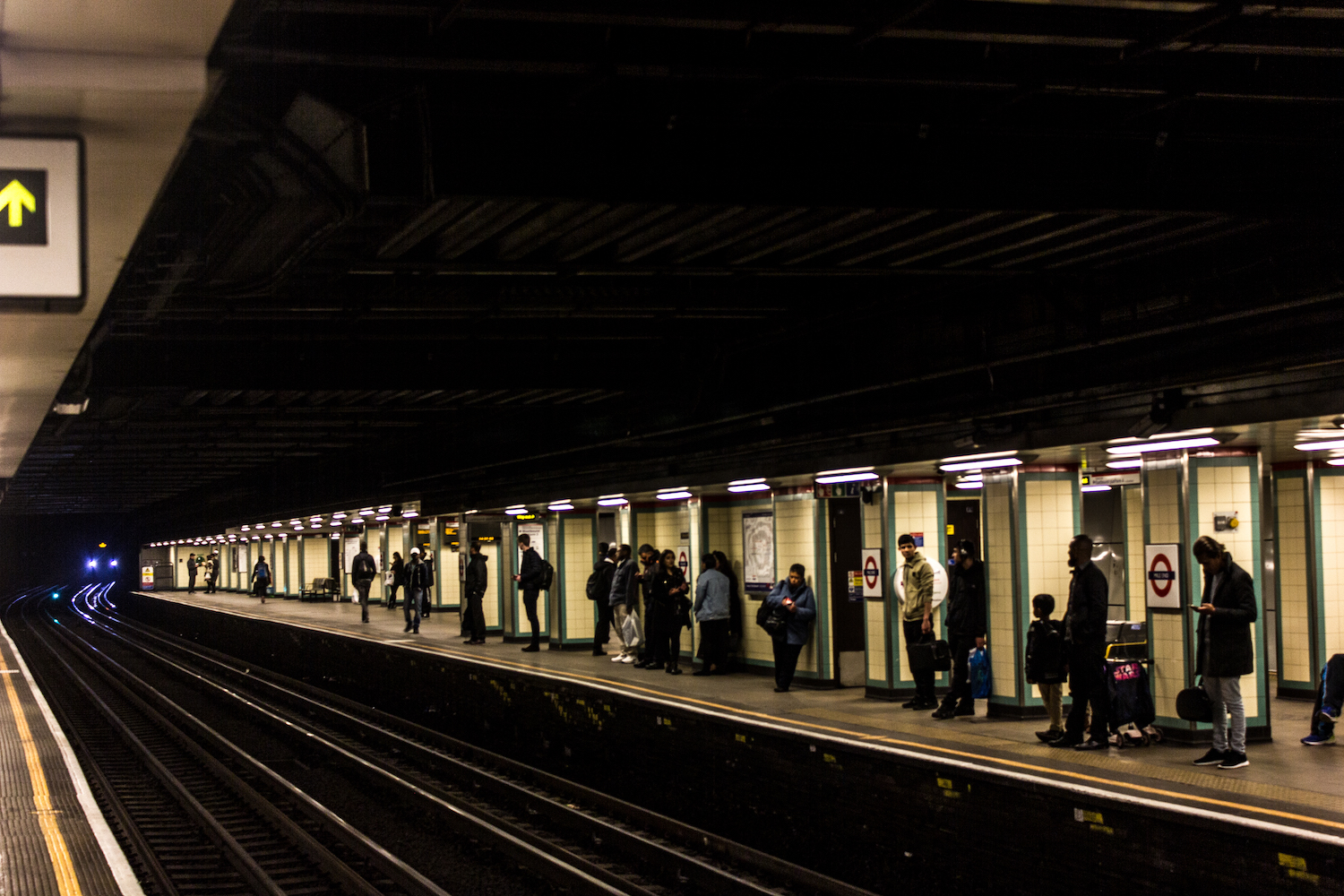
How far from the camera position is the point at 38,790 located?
915 cm

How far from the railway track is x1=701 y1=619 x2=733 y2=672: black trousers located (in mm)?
2707

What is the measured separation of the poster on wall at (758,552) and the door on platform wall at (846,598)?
1.05 metres

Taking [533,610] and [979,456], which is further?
[533,610]

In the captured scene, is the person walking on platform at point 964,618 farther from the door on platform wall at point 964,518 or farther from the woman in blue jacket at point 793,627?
the door on platform wall at point 964,518

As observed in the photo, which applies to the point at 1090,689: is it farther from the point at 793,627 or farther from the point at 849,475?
the point at 793,627

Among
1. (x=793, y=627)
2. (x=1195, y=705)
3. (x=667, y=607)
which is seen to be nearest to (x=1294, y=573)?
(x=1195, y=705)

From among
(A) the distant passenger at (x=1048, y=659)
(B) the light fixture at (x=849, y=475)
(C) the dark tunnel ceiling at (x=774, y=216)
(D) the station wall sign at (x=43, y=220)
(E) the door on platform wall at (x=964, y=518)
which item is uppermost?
(C) the dark tunnel ceiling at (x=774, y=216)

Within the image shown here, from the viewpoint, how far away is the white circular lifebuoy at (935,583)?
1230 cm

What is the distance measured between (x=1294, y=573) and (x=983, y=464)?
3540 mm

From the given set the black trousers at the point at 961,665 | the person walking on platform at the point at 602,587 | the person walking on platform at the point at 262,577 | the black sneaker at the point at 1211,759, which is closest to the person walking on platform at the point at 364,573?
the person walking on platform at the point at 602,587

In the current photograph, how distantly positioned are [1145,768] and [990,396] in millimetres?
2833

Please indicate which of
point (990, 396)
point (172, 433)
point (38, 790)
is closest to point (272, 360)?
point (38, 790)

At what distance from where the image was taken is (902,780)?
9094mm

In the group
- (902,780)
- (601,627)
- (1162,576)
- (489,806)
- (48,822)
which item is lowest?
(489,806)
